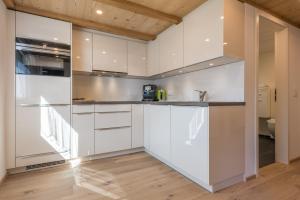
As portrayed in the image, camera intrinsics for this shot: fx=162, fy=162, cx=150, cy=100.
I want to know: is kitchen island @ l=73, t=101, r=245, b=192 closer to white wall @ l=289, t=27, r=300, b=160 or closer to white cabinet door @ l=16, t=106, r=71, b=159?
white cabinet door @ l=16, t=106, r=71, b=159

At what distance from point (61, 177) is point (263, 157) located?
10.3 feet

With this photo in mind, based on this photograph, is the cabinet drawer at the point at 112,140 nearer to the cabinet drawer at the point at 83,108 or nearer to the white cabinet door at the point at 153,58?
the cabinet drawer at the point at 83,108

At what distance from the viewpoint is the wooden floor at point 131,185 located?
1637 millimetres

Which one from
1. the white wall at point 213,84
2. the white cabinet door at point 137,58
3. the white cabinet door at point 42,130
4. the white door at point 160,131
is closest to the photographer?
the white wall at point 213,84

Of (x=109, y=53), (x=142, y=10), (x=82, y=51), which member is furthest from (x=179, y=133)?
(x=82, y=51)

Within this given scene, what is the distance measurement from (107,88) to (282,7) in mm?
3003

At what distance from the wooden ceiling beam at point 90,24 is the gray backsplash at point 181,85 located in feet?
2.93

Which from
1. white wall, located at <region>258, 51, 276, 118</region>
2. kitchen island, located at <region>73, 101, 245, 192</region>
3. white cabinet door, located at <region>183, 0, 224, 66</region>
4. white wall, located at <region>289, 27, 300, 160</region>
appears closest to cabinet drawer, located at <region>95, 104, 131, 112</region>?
kitchen island, located at <region>73, 101, 245, 192</region>

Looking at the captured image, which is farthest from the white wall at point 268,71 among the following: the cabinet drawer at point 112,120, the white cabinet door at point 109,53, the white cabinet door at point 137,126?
the cabinet drawer at point 112,120

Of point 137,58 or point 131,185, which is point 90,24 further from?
point 131,185

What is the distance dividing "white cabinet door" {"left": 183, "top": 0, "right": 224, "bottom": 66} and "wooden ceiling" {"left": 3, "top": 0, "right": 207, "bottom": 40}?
0.15 metres

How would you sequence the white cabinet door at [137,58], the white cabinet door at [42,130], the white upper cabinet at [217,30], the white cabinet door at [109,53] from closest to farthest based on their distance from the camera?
the white upper cabinet at [217,30]
the white cabinet door at [42,130]
the white cabinet door at [109,53]
the white cabinet door at [137,58]

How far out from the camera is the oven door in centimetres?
216

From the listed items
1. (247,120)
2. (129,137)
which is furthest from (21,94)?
(247,120)
